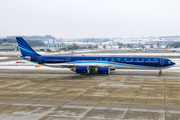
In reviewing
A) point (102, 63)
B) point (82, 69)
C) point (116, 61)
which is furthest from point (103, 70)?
point (116, 61)

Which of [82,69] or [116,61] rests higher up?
[116,61]

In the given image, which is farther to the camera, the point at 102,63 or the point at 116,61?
the point at 102,63

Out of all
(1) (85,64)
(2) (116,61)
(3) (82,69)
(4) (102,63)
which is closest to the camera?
(3) (82,69)

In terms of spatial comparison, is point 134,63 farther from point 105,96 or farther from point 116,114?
point 116,114

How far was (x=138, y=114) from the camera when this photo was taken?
17.6 metres

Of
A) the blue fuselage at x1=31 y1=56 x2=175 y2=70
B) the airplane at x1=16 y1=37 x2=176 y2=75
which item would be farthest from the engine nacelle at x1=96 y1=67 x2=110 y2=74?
the blue fuselage at x1=31 y1=56 x2=175 y2=70

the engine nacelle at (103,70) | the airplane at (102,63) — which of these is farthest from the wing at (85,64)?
the engine nacelle at (103,70)

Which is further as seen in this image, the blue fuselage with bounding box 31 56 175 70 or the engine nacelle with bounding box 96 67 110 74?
the blue fuselage with bounding box 31 56 175 70

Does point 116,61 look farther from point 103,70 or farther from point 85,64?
point 85,64

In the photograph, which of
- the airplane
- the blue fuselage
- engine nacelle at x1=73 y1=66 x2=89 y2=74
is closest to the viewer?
engine nacelle at x1=73 y1=66 x2=89 y2=74

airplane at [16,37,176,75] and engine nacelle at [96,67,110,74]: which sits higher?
airplane at [16,37,176,75]

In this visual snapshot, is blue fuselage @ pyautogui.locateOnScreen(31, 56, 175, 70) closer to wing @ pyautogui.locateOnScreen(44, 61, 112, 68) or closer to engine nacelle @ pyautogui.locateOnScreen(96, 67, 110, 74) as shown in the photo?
wing @ pyautogui.locateOnScreen(44, 61, 112, 68)

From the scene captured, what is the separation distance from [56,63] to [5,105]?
23.5 meters

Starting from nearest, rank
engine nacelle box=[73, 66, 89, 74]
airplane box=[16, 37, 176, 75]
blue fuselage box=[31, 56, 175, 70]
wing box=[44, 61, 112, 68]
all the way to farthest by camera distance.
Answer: engine nacelle box=[73, 66, 89, 74]
airplane box=[16, 37, 176, 75]
blue fuselage box=[31, 56, 175, 70]
wing box=[44, 61, 112, 68]
